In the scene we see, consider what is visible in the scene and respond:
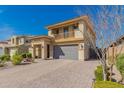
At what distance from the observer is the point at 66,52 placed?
20.7 meters

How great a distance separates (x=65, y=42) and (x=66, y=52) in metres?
1.70

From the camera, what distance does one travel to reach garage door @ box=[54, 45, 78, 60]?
64.8 ft

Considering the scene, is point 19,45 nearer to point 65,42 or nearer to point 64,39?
point 64,39

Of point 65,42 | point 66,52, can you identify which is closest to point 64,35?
point 65,42

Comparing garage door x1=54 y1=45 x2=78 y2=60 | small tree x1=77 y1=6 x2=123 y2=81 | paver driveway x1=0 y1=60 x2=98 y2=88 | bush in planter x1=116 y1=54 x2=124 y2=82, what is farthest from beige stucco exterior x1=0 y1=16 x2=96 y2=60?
Result: small tree x1=77 y1=6 x2=123 y2=81

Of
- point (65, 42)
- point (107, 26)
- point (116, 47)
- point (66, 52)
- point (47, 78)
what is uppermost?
point (65, 42)

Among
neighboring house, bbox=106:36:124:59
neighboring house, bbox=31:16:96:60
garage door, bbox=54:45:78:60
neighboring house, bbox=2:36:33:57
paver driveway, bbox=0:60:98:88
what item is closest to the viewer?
neighboring house, bbox=106:36:124:59

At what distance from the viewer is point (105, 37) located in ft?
20.0

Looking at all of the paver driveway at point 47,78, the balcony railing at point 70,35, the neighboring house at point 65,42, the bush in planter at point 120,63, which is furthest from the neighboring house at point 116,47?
the balcony railing at point 70,35

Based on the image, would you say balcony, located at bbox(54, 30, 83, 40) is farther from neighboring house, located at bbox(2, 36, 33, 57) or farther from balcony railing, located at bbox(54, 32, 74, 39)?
neighboring house, located at bbox(2, 36, 33, 57)

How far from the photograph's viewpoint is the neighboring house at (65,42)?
62.6 ft

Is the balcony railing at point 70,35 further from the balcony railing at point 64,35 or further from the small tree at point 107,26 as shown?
the small tree at point 107,26
